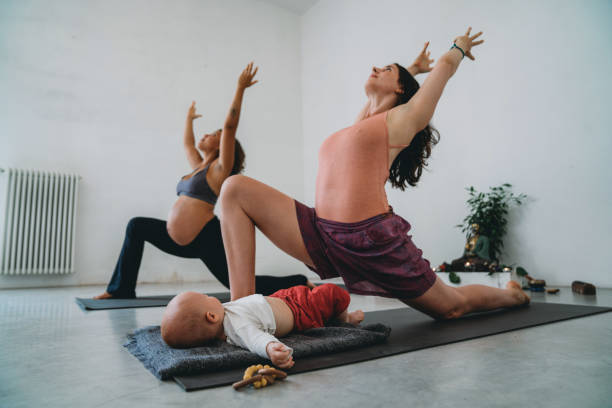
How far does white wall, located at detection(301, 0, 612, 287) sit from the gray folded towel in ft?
8.28

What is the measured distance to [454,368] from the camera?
98 centimetres

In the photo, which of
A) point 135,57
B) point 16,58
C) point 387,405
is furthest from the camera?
point 135,57

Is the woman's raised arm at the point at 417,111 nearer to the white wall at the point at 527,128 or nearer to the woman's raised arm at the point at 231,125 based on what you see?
the woman's raised arm at the point at 231,125

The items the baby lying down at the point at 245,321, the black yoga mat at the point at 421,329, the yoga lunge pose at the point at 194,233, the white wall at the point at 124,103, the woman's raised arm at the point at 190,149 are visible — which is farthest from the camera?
the white wall at the point at 124,103

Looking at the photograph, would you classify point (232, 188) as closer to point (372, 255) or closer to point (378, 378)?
point (372, 255)

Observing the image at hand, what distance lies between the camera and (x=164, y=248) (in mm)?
2795

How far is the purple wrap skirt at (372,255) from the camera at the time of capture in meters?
1.31

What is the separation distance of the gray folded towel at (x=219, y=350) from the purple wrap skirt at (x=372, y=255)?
16cm

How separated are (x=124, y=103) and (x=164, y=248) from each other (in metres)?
2.77

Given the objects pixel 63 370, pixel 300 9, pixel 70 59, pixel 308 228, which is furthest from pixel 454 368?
pixel 300 9

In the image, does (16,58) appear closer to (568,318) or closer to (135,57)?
(135,57)

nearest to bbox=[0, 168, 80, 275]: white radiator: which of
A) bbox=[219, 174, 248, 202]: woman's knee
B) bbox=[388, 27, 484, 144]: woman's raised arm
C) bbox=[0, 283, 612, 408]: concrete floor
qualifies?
bbox=[0, 283, 612, 408]: concrete floor

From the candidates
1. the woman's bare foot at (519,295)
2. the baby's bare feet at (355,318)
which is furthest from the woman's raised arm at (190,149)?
the woman's bare foot at (519,295)

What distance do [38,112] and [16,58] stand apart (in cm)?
61
